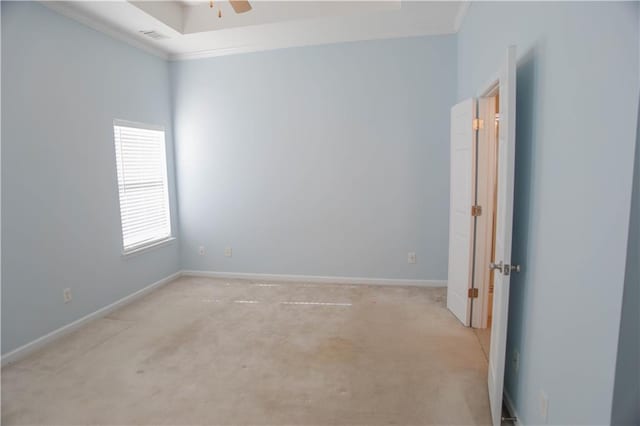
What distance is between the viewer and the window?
4051mm

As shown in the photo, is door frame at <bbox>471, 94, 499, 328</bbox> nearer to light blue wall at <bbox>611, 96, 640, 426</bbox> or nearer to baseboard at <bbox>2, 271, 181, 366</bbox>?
light blue wall at <bbox>611, 96, 640, 426</bbox>

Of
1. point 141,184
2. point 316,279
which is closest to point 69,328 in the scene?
point 141,184

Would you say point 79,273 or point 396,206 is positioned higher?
point 396,206

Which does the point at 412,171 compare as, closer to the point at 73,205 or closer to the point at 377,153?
the point at 377,153

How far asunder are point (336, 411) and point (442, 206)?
2.82m

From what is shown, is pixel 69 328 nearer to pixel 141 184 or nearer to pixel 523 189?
pixel 141 184

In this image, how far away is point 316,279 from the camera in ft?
15.4

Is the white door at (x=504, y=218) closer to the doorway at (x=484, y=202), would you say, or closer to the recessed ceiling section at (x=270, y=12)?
the doorway at (x=484, y=202)

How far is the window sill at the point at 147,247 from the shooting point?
407 centimetres

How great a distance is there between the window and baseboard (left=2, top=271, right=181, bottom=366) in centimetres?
55

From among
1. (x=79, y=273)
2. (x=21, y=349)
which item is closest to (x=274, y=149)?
(x=79, y=273)

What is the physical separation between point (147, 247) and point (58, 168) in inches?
55.8

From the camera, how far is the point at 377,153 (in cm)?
437

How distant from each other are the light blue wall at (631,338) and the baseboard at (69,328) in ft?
12.7
